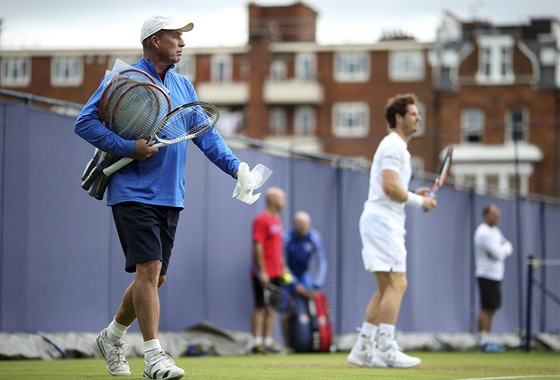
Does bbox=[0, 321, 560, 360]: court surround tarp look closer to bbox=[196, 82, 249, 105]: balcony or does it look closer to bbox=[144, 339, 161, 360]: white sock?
bbox=[144, 339, 161, 360]: white sock

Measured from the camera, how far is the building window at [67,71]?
80812 millimetres

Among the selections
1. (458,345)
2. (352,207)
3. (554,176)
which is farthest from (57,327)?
(554,176)

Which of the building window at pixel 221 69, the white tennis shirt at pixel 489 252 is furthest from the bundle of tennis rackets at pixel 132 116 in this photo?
the building window at pixel 221 69

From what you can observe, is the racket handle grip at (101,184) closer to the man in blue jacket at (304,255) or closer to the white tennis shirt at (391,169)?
the white tennis shirt at (391,169)

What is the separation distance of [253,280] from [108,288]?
2.69 m

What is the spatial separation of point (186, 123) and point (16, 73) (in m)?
77.4

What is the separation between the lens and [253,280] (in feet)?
51.7

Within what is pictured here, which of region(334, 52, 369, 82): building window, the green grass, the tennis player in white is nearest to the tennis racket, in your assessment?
the green grass

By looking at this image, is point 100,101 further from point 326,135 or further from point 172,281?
point 326,135

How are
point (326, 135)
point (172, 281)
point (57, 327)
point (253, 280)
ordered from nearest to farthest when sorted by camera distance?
1. point (57, 327)
2. point (172, 281)
3. point (253, 280)
4. point (326, 135)

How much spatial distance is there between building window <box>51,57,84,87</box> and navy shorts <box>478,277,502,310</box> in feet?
211

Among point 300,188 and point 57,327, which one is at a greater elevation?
point 300,188

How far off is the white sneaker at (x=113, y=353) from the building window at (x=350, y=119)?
68328 millimetres

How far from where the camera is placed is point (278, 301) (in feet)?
52.2
